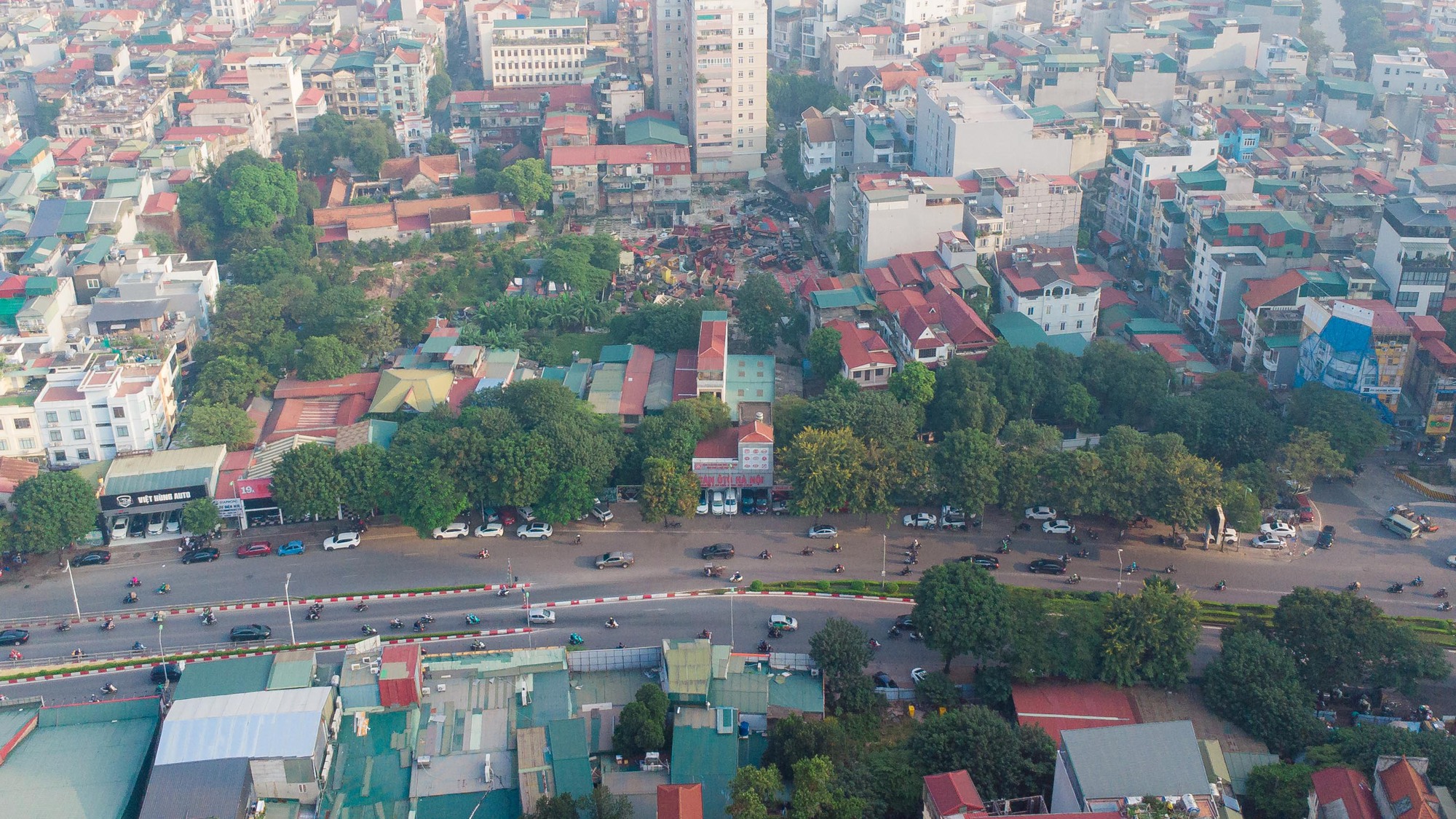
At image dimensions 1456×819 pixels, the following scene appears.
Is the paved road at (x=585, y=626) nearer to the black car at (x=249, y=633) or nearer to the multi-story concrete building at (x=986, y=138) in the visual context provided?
the black car at (x=249, y=633)

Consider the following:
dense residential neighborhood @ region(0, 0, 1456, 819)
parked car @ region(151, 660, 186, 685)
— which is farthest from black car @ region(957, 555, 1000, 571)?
parked car @ region(151, 660, 186, 685)

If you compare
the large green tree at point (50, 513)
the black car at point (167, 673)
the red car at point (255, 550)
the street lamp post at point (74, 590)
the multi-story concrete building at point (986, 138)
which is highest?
the multi-story concrete building at point (986, 138)

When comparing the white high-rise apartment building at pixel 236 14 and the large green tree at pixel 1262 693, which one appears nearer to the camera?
the large green tree at pixel 1262 693

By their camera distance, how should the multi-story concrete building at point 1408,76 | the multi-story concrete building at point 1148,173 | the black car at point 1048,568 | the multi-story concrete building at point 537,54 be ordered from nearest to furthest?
the black car at point 1048,568
the multi-story concrete building at point 1148,173
the multi-story concrete building at point 1408,76
the multi-story concrete building at point 537,54

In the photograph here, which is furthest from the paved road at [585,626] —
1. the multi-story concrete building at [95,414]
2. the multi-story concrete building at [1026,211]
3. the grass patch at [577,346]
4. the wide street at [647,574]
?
the multi-story concrete building at [1026,211]

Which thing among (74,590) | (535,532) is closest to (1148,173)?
(535,532)

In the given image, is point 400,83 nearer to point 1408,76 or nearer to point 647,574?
point 647,574

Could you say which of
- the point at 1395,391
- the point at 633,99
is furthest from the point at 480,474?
the point at 633,99
